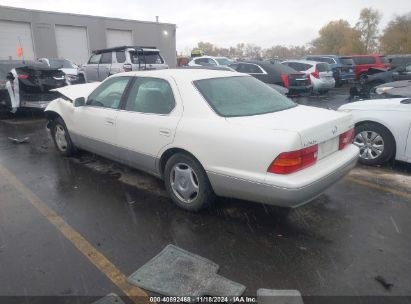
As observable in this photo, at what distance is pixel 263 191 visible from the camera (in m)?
2.96

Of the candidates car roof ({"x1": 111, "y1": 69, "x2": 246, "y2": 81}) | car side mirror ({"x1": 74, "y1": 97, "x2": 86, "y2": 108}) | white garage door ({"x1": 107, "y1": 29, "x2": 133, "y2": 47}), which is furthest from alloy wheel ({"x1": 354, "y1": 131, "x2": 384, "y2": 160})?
white garage door ({"x1": 107, "y1": 29, "x2": 133, "y2": 47})

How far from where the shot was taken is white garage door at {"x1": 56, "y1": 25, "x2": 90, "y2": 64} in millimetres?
24672

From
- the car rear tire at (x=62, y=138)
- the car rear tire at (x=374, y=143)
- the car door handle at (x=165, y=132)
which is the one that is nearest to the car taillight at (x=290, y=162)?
the car door handle at (x=165, y=132)

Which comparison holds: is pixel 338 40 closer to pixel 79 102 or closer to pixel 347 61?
pixel 347 61

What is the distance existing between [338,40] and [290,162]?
73.6m

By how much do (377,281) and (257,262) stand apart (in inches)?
37.6

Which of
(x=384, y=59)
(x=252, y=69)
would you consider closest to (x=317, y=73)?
(x=252, y=69)

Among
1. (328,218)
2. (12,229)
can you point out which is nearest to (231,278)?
(328,218)

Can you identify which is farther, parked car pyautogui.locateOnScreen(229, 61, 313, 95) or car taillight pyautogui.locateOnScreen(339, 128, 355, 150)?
parked car pyautogui.locateOnScreen(229, 61, 313, 95)

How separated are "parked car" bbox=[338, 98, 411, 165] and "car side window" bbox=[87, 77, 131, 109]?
3212mm

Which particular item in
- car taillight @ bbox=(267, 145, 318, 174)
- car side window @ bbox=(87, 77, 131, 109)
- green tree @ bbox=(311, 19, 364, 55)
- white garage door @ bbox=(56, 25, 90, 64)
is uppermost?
green tree @ bbox=(311, 19, 364, 55)

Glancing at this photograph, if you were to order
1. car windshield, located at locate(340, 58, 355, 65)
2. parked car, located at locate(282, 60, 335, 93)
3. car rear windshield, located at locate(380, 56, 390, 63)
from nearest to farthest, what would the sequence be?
parked car, located at locate(282, 60, 335, 93) → car windshield, located at locate(340, 58, 355, 65) → car rear windshield, located at locate(380, 56, 390, 63)

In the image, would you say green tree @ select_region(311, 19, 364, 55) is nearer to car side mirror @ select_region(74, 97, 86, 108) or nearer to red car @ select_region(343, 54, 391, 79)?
red car @ select_region(343, 54, 391, 79)

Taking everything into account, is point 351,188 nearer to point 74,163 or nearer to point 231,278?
point 231,278
